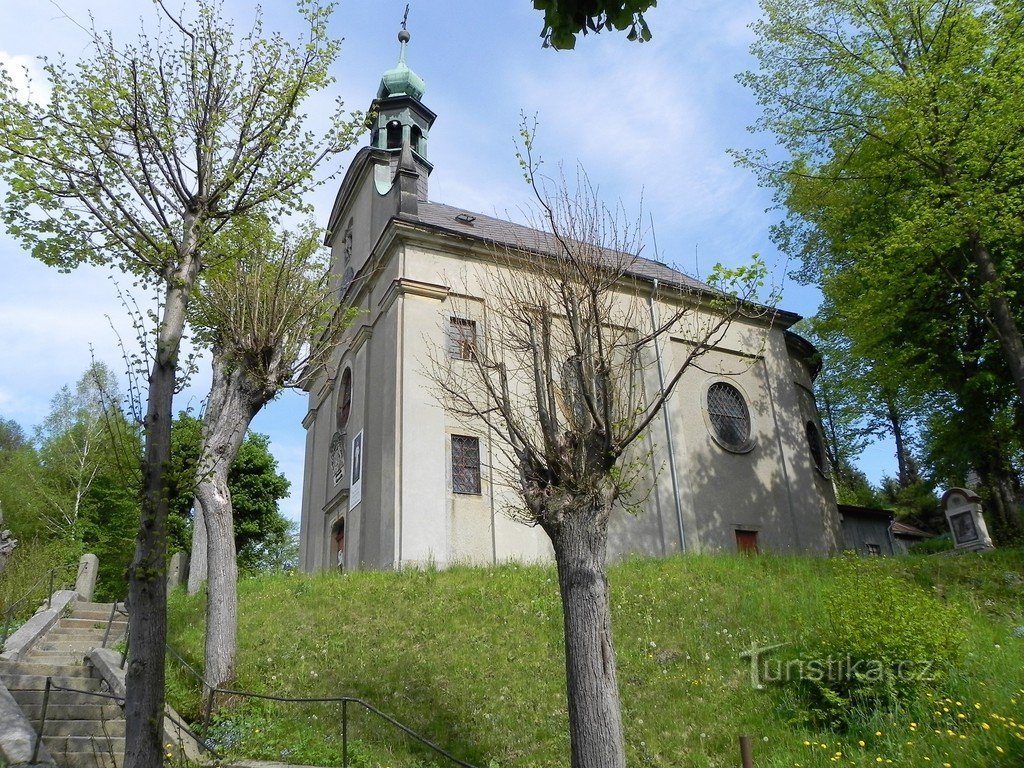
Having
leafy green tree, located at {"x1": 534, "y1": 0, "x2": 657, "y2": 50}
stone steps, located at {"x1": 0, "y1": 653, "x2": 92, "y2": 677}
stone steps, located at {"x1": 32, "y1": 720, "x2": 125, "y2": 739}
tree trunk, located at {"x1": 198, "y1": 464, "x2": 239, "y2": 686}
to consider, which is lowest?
stone steps, located at {"x1": 32, "y1": 720, "x2": 125, "y2": 739}

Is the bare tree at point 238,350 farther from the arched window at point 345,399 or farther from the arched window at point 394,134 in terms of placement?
the arched window at point 394,134

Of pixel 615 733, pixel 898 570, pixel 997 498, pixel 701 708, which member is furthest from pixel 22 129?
pixel 997 498

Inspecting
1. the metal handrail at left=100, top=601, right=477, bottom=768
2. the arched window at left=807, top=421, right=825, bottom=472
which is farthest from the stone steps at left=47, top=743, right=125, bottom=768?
the arched window at left=807, top=421, right=825, bottom=472

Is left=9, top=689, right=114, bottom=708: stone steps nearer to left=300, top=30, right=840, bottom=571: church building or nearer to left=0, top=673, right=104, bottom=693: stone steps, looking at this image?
left=0, top=673, right=104, bottom=693: stone steps

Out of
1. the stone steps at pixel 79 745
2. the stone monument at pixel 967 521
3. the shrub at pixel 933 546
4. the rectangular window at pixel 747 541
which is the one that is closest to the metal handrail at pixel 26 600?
the stone steps at pixel 79 745

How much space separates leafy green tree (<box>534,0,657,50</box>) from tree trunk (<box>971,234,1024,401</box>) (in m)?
12.6

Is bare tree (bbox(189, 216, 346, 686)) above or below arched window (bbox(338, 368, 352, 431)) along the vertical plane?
below

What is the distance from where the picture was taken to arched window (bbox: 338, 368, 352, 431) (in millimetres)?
20281

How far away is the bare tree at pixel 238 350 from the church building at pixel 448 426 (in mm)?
3015

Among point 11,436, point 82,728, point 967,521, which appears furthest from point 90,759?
point 11,436

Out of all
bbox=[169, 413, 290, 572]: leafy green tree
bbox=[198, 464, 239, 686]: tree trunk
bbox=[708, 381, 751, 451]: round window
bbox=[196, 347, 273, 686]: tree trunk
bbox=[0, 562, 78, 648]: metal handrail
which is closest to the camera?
bbox=[198, 464, 239, 686]: tree trunk

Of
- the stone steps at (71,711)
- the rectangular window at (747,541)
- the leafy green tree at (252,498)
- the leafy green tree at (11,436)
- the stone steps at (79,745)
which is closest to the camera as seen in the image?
the stone steps at (79,745)

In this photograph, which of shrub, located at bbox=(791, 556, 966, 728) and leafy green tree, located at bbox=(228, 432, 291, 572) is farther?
leafy green tree, located at bbox=(228, 432, 291, 572)

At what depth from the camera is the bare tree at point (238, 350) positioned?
988 cm
